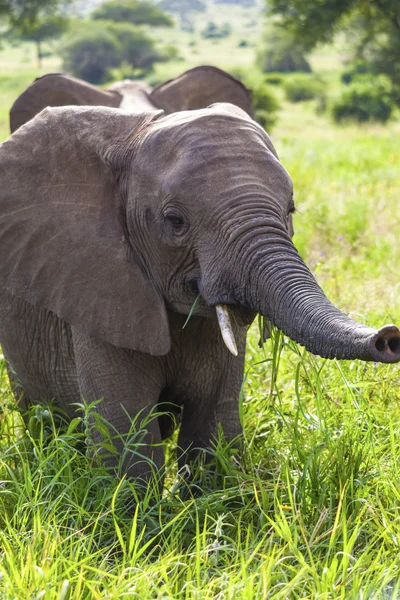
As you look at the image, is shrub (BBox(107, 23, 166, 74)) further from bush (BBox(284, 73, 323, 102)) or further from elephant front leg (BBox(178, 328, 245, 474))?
elephant front leg (BBox(178, 328, 245, 474))

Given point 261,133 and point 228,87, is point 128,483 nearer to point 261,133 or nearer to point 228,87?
point 261,133

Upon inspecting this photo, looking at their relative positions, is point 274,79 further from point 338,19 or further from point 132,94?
point 132,94

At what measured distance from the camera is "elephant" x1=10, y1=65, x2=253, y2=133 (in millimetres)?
5406

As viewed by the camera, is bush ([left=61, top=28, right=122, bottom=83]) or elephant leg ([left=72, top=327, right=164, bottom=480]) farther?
bush ([left=61, top=28, right=122, bottom=83])

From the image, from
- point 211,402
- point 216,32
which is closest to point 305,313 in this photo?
point 211,402

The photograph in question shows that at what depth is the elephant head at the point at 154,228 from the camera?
294 centimetres

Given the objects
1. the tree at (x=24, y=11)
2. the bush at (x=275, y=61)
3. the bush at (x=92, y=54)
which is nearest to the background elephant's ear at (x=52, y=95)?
the tree at (x=24, y=11)

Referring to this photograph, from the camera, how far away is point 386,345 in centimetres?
251

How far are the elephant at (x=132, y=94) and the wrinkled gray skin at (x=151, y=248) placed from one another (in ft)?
5.91

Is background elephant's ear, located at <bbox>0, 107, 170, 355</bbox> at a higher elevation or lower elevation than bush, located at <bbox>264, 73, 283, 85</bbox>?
higher

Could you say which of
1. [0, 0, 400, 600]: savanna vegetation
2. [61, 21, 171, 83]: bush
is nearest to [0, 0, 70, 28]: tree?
[0, 0, 400, 600]: savanna vegetation

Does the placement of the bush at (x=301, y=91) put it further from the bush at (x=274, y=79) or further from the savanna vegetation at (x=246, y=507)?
the savanna vegetation at (x=246, y=507)

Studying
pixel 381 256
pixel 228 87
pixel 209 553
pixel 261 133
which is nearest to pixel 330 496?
pixel 209 553

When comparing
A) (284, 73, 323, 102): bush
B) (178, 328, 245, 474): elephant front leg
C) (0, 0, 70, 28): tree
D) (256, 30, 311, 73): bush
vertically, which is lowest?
(256, 30, 311, 73): bush
